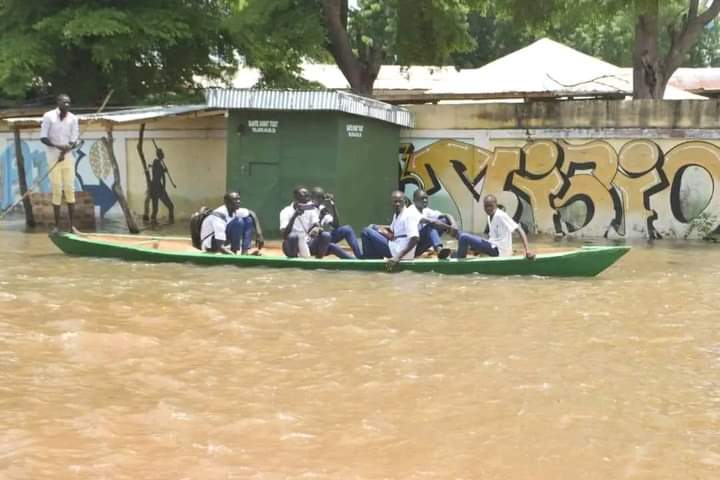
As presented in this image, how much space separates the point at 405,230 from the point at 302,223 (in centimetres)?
142

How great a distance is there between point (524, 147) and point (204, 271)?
26.3 ft

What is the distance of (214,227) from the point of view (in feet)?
41.0

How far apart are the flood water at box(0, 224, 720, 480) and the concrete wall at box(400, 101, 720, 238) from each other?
588 cm

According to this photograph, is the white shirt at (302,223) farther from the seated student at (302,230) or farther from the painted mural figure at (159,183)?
the painted mural figure at (159,183)

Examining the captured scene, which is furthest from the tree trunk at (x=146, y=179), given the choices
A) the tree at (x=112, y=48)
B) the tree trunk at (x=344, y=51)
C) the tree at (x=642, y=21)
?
the tree at (x=642, y=21)

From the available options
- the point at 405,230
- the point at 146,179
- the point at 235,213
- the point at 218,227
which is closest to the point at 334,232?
the point at 405,230

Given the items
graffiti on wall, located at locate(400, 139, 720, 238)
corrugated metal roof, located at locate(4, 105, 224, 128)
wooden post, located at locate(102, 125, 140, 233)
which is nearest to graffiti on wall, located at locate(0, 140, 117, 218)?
wooden post, located at locate(102, 125, 140, 233)

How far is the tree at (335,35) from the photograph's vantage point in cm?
2044

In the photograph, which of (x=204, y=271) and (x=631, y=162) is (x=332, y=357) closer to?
(x=204, y=271)

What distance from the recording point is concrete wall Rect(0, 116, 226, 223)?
65.5 ft

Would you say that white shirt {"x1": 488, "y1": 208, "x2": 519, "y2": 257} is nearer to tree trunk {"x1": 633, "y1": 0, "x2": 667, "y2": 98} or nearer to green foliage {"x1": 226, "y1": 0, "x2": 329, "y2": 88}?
tree trunk {"x1": 633, "y1": 0, "x2": 667, "y2": 98}

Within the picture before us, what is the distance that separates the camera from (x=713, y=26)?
1604 inches

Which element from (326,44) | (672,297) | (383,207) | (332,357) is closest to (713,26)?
(326,44)

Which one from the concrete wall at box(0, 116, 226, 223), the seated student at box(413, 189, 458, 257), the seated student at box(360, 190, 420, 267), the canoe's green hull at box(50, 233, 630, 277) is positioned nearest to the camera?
the canoe's green hull at box(50, 233, 630, 277)
